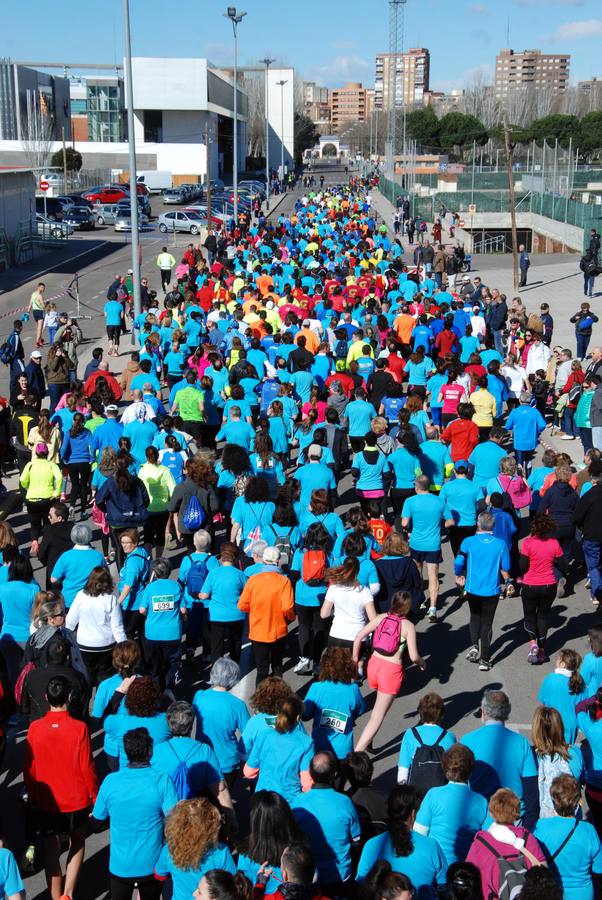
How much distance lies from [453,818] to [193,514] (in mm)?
5431

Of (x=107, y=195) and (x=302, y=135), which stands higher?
(x=302, y=135)

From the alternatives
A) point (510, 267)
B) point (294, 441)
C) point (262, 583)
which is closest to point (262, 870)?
point (262, 583)

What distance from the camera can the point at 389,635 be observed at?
292 inches

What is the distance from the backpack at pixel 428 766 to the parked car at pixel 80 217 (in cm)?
5213

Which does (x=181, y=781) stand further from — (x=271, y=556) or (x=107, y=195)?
(x=107, y=195)

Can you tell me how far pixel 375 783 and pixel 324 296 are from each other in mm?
12955

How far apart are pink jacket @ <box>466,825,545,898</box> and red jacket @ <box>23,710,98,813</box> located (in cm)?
219

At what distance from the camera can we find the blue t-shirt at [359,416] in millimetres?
12703

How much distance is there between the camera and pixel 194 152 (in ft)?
283

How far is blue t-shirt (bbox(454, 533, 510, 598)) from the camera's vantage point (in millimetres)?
8844

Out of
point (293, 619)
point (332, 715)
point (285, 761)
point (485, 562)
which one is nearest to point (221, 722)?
point (285, 761)

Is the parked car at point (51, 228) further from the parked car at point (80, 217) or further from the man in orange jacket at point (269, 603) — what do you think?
the man in orange jacket at point (269, 603)

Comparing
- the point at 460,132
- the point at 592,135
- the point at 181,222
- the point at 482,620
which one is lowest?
the point at 482,620

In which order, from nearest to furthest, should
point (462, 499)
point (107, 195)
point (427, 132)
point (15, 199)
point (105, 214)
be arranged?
point (462, 499)
point (15, 199)
point (105, 214)
point (107, 195)
point (427, 132)
